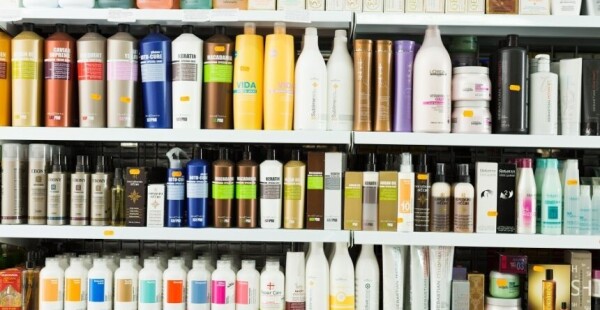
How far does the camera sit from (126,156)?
279 centimetres

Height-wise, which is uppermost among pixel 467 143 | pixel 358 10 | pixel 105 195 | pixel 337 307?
pixel 358 10

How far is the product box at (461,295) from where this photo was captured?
2363 mm

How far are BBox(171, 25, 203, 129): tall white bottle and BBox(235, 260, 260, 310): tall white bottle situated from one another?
55 cm

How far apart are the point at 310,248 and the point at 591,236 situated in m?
1.00

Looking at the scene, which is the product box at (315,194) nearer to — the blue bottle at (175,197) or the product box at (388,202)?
the product box at (388,202)

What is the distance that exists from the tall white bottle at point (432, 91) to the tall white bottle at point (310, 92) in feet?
1.09

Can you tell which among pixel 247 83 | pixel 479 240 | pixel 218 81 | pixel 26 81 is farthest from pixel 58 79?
pixel 479 240

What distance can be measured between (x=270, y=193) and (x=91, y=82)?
76cm

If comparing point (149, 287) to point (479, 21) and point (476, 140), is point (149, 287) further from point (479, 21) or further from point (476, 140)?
point (479, 21)

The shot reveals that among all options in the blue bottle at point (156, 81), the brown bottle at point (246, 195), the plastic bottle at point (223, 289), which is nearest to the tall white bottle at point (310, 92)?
the brown bottle at point (246, 195)

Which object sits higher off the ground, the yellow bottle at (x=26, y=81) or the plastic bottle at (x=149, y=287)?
the yellow bottle at (x=26, y=81)

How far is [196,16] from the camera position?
7.68 ft

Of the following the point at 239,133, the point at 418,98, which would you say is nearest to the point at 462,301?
the point at 418,98

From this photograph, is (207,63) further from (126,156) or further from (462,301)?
(462,301)
